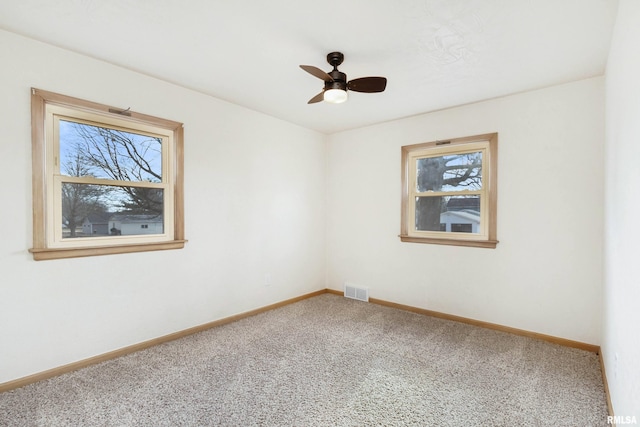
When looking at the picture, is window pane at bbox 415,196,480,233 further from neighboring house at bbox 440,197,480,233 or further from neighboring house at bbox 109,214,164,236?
neighboring house at bbox 109,214,164,236

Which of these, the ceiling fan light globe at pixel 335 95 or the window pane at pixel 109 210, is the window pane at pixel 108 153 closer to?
the window pane at pixel 109 210

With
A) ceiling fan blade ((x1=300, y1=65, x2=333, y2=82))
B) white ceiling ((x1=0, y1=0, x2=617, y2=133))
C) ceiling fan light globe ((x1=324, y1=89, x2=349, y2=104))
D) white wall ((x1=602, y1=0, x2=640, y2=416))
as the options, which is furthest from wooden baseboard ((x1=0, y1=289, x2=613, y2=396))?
ceiling fan blade ((x1=300, y1=65, x2=333, y2=82))

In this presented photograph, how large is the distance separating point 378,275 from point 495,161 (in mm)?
2047

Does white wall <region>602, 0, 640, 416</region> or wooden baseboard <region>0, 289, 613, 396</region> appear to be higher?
white wall <region>602, 0, 640, 416</region>

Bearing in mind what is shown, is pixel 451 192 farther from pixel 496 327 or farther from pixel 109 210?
pixel 109 210

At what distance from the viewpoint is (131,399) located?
6.79 ft

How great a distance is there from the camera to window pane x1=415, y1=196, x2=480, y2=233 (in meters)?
3.54

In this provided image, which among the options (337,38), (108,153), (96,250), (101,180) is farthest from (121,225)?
(337,38)

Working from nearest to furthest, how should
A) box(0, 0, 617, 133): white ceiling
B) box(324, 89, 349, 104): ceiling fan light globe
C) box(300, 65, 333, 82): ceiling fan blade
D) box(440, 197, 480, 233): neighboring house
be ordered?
1. box(0, 0, 617, 133): white ceiling
2. box(300, 65, 333, 82): ceiling fan blade
3. box(324, 89, 349, 104): ceiling fan light globe
4. box(440, 197, 480, 233): neighboring house

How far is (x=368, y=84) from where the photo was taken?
2.41m

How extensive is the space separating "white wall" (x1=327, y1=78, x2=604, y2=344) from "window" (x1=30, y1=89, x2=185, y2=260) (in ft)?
8.72

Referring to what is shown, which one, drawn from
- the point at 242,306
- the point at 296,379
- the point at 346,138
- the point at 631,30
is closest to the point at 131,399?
the point at 296,379

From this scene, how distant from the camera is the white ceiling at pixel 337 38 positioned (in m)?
1.87

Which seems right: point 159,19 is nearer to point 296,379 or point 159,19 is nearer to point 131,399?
point 131,399
